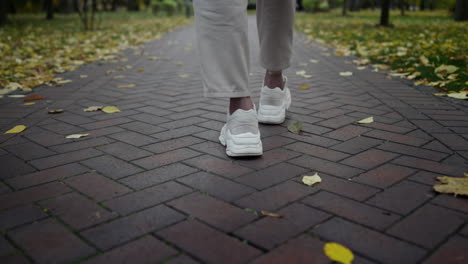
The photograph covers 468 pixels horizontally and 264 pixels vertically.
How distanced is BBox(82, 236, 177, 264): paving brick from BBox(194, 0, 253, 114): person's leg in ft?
3.03

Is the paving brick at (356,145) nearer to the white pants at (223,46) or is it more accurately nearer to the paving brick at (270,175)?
the paving brick at (270,175)

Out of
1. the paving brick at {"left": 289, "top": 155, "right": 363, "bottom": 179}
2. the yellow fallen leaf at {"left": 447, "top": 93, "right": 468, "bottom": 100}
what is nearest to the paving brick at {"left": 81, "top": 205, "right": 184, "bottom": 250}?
the paving brick at {"left": 289, "top": 155, "right": 363, "bottom": 179}

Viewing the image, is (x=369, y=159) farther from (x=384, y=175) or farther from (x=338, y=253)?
(x=338, y=253)

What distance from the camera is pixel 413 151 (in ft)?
7.02

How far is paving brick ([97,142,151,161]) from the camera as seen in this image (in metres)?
2.12

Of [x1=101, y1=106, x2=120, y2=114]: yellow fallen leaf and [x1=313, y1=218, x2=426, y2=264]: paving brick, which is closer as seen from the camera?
[x1=313, y1=218, x2=426, y2=264]: paving brick

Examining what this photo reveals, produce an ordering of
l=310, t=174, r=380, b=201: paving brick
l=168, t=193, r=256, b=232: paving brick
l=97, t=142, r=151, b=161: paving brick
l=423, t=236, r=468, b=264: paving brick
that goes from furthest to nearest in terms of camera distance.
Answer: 1. l=97, t=142, r=151, b=161: paving brick
2. l=310, t=174, r=380, b=201: paving brick
3. l=168, t=193, r=256, b=232: paving brick
4. l=423, t=236, r=468, b=264: paving brick

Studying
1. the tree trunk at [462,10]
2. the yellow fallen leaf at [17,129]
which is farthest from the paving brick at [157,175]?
the tree trunk at [462,10]

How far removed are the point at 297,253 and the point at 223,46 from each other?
1.09 metres

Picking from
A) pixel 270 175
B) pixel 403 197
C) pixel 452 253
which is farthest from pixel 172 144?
pixel 452 253

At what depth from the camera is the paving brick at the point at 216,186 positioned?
5.50 feet

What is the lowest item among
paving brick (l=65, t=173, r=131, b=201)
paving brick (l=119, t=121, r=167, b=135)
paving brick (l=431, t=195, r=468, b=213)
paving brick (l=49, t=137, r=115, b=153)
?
paving brick (l=431, t=195, r=468, b=213)

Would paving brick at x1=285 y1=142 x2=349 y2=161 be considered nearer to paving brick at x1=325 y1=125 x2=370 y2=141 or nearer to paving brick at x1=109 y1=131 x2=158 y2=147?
paving brick at x1=325 y1=125 x2=370 y2=141

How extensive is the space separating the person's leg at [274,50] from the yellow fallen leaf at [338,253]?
1392 mm
